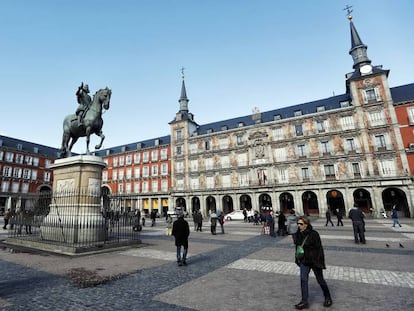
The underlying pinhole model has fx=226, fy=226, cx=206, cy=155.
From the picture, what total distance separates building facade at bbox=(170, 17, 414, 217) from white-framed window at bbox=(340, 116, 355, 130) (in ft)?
0.38

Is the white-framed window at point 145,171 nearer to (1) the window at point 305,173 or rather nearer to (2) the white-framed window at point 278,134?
(2) the white-framed window at point 278,134

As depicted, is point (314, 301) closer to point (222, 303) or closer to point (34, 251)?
point (222, 303)

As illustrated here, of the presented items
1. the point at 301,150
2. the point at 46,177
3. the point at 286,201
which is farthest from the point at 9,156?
the point at 301,150

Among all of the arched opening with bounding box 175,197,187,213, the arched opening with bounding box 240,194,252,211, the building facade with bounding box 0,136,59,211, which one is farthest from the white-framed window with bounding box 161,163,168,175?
the building facade with bounding box 0,136,59,211

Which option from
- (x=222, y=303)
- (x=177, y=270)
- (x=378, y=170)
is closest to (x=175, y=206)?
(x=378, y=170)

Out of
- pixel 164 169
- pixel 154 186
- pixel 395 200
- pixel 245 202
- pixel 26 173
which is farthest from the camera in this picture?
pixel 26 173

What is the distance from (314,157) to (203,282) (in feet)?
100.0

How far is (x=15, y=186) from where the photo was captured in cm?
4444

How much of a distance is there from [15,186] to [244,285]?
181 feet

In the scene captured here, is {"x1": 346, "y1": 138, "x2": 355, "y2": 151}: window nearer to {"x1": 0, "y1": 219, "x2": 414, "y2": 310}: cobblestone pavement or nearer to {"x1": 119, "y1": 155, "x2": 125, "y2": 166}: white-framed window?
{"x1": 0, "y1": 219, "x2": 414, "y2": 310}: cobblestone pavement

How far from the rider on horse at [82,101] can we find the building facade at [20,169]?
1529 inches

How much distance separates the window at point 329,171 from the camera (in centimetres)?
3044

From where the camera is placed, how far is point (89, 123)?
34.7 feet

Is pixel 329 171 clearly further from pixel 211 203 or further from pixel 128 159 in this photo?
pixel 128 159
